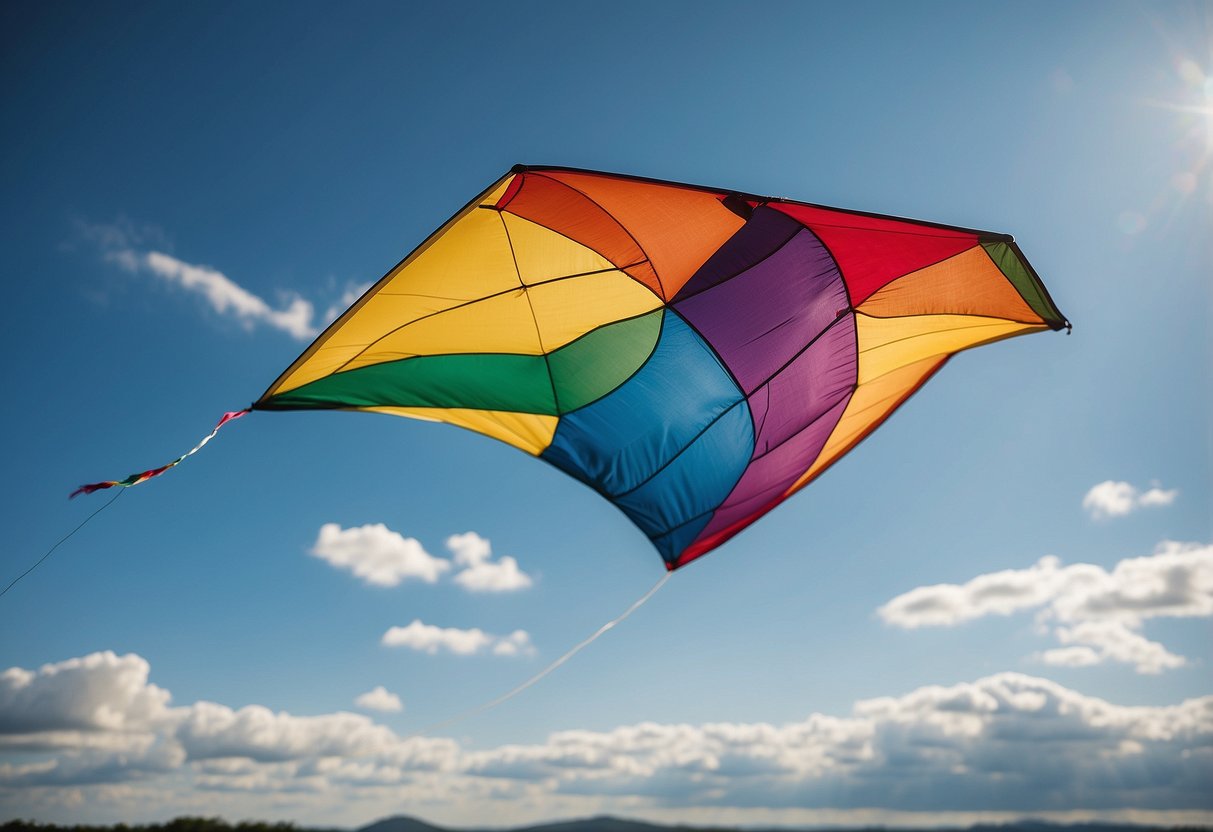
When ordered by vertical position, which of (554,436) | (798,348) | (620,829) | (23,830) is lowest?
(620,829)

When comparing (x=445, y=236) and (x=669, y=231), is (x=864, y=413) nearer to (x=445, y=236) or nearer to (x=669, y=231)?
(x=669, y=231)

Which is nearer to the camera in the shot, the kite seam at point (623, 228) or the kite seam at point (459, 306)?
the kite seam at point (623, 228)

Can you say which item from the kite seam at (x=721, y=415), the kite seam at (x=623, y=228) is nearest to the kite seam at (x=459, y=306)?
the kite seam at (x=623, y=228)

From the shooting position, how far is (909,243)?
5.80 meters

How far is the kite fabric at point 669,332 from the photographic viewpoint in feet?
18.1

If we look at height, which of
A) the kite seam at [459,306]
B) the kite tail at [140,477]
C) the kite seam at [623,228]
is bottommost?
the kite tail at [140,477]

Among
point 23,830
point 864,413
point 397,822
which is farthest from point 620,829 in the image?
point 864,413

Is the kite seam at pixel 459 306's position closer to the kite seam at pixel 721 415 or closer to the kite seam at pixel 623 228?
the kite seam at pixel 623 228

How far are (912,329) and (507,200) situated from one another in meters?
3.92

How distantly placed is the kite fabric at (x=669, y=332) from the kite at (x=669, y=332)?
2 cm

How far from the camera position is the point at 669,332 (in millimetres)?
6586

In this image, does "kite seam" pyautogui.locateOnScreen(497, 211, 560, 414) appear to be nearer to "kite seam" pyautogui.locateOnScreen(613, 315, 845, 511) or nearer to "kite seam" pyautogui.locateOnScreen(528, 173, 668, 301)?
"kite seam" pyautogui.locateOnScreen(528, 173, 668, 301)

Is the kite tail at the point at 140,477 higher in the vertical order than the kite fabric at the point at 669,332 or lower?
lower

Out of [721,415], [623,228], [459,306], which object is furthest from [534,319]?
[721,415]
